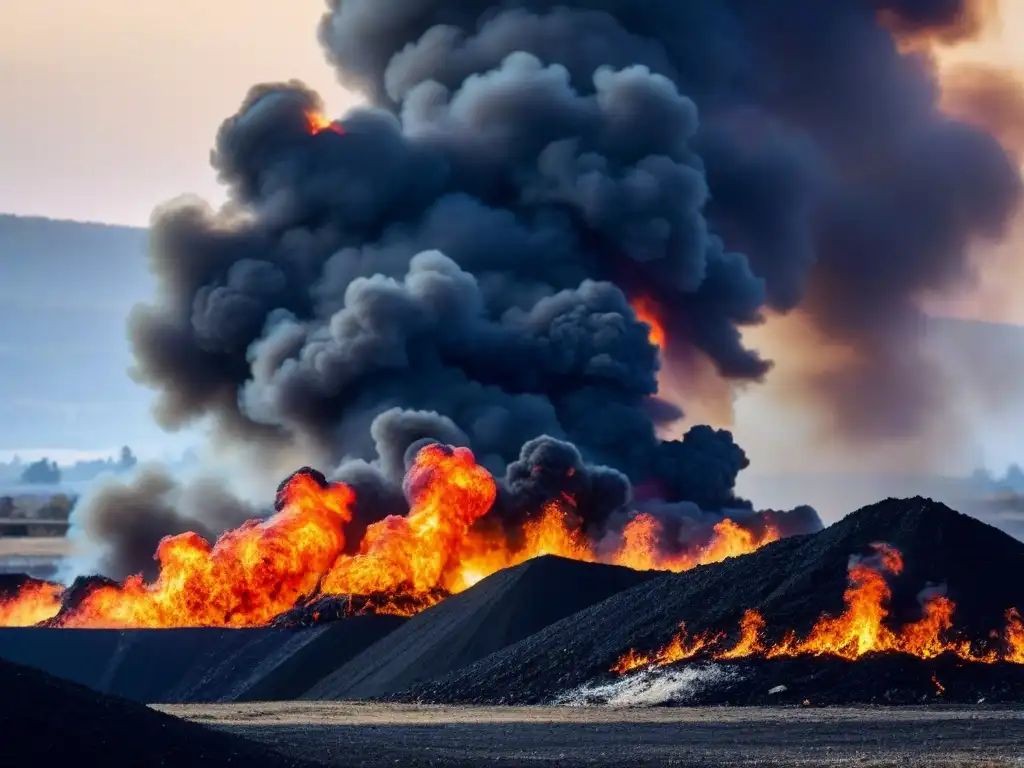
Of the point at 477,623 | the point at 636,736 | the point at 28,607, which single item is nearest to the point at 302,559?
the point at 28,607

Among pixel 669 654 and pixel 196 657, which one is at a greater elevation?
pixel 196 657

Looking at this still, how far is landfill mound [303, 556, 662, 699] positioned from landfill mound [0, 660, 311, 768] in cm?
3387

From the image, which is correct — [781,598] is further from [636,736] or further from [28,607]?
[28,607]

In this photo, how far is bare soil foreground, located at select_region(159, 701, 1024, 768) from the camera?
3747 centimetres

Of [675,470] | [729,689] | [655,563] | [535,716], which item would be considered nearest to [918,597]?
[729,689]

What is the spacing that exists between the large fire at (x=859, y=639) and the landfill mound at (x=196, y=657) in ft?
70.1

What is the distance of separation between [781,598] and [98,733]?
3569 centimetres

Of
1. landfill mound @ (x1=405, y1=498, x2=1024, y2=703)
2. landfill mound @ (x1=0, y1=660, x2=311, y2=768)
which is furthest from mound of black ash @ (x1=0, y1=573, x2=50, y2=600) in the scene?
landfill mound @ (x1=0, y1=660, x2=311, y2=768)

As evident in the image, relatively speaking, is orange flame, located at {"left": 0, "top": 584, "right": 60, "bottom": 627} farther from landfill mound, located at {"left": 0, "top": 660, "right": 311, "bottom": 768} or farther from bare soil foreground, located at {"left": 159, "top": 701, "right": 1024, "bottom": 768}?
landfill mound, located at {"left": 0, "top": 660, "right": 311, "bottom": 768}

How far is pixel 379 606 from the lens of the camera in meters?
85.9

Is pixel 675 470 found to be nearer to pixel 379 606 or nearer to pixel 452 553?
pixel 452 553

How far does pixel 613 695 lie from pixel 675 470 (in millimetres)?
54352

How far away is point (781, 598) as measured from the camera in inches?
2458

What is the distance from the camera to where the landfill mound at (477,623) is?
70625 mm
